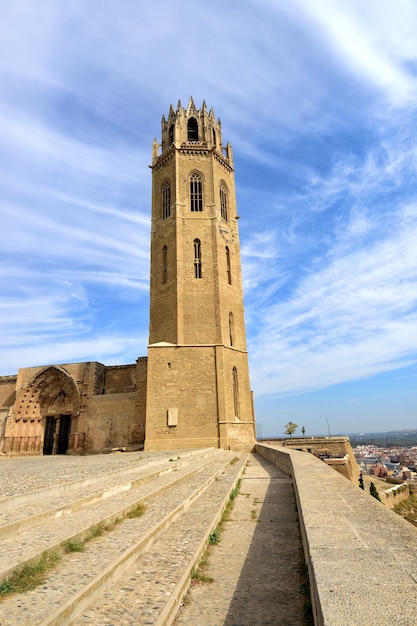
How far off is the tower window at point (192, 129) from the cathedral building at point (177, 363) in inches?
2.8

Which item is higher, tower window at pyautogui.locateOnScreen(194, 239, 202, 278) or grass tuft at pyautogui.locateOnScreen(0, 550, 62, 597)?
tower window at pyautogui.locateOnScreen(194, 239, 202, 278)

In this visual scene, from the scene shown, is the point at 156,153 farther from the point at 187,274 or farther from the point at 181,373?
the point at 181,373

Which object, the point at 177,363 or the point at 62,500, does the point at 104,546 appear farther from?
the point at 177,363

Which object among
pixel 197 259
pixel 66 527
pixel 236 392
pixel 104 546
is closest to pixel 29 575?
pixel 104 546

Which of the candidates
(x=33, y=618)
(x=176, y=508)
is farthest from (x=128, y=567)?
(x=176, y=508)

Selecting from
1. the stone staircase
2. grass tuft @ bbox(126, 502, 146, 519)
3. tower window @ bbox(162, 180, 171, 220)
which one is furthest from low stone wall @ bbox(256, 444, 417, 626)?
tower window @ bbox(162, 180, 171, 220)

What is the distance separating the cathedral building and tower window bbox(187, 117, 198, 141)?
7 centimetres

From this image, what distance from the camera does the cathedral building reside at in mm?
19031

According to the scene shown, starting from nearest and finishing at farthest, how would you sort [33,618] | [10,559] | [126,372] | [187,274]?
[33,618] < [10,559] < [187,274] < [126,372]

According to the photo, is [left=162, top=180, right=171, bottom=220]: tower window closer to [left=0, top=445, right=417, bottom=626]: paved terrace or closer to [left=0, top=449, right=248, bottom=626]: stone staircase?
[left=0, top=449, right=248, bottom=626]: stone staircase

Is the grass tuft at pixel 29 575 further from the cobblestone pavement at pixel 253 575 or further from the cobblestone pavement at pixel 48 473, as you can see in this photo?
the cobblestone pavement at pixel 48 473

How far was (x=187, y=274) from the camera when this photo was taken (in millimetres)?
21734

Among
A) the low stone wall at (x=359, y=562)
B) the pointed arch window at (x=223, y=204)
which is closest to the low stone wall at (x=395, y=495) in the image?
the pointed arch window at (x=223, y=204)

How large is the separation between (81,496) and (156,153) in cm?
2505
